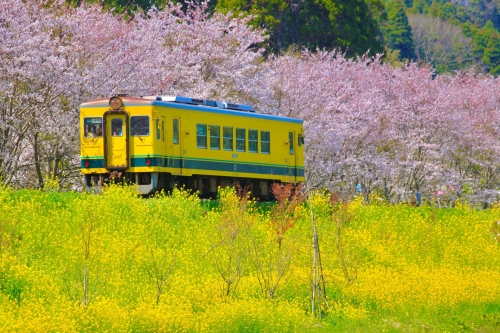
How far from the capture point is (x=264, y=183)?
23.0m

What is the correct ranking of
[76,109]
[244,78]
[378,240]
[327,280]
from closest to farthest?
1. [327,280]
2. [378,240]
3. [76,109]
4. [244,78]

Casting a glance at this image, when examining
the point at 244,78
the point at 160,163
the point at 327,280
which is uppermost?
the point at 244,78

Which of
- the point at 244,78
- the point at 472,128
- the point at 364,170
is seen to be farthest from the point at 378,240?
the point at 472,128

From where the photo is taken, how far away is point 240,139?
71.1 ft

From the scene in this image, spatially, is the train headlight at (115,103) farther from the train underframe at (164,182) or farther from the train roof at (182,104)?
the train underframe at (164,182)

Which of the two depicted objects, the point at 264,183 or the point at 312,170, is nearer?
the point at 264,183

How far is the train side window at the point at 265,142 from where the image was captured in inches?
882

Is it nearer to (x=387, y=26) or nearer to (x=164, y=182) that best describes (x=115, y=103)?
(x=164, y=182)

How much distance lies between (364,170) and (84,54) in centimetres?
1051

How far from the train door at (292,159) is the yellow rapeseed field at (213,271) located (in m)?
4.97

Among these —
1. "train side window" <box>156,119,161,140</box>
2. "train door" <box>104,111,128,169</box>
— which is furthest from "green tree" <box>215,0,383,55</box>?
"train side window" <box>156,119,161,140</box>

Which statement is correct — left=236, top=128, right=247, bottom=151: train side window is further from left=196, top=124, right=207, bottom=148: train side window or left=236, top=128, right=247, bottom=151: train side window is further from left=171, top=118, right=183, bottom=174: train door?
left=171, top=118, right=183, bottom=174: train door

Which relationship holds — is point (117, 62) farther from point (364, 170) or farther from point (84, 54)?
point (364, 170)

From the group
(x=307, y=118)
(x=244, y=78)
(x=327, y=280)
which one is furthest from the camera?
(x=307, y=118)
